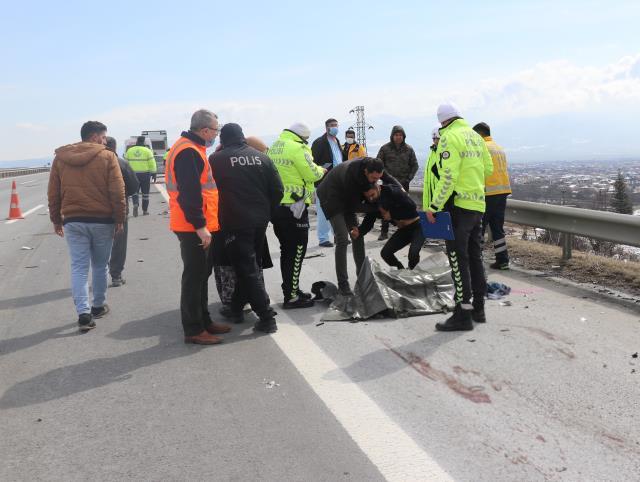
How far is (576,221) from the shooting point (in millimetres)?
7484

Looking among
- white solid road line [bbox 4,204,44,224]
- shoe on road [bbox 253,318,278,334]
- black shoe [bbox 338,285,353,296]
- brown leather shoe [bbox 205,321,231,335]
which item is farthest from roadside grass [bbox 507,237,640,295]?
white solid road line [bbox 4,204,44,224]

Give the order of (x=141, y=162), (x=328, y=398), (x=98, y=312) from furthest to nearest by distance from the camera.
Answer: (x=141, y=162)
(x=98, y=312)
(x=328, y=398)

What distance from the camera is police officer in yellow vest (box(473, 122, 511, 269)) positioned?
306 inches

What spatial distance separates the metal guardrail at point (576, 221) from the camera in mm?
6617

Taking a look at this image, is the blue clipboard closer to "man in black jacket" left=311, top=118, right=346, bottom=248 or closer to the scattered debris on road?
the scattered debris on road

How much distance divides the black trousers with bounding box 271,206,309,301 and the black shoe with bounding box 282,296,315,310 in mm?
51

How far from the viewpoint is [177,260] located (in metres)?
9.23

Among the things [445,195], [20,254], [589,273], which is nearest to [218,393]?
[445,195]

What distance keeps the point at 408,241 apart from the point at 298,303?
58.0 inches

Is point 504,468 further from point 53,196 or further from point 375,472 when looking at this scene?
point 53,196

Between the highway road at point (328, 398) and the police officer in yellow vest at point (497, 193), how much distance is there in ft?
4.97

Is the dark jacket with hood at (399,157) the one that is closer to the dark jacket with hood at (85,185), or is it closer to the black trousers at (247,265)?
the black trousers at (247,265)

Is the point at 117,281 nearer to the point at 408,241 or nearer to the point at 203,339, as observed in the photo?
the point at 203,339

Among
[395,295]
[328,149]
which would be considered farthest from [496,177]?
[328,149]
